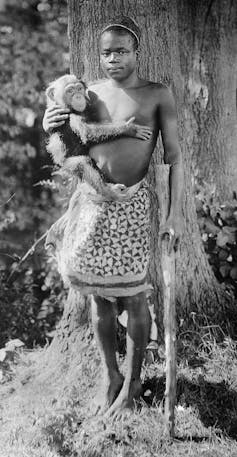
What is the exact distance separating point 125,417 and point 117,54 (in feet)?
6.21

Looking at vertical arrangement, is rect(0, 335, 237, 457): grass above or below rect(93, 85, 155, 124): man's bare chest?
below

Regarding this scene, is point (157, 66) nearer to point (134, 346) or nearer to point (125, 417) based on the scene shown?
point (134, 346)

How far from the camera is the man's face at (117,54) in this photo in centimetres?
321

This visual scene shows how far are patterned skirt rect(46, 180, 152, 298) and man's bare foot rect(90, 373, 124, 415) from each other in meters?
0.56

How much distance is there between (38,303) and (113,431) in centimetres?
270

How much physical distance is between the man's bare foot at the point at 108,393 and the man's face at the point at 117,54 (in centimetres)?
165

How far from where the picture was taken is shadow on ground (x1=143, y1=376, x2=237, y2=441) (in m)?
3.56

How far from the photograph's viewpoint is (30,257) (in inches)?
260

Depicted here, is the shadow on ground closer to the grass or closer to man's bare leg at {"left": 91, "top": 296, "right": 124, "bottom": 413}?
the grass

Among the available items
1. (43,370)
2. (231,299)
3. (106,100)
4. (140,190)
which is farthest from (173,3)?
(43,370)

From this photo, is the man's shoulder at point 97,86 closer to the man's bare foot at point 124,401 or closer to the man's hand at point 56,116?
the man's hand at point 56,116

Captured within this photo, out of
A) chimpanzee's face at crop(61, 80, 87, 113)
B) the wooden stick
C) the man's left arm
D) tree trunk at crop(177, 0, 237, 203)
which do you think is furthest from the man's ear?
tree trunk at crop(177, 0, 237, 203)

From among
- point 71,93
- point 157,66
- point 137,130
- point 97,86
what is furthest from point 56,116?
point 157,66

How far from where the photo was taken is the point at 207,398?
12.3ft
